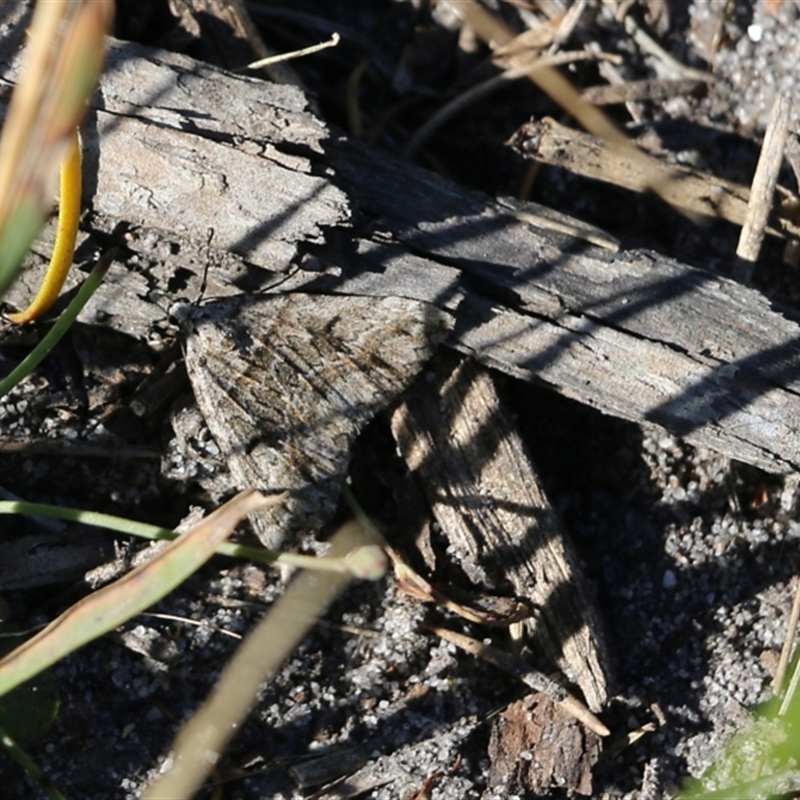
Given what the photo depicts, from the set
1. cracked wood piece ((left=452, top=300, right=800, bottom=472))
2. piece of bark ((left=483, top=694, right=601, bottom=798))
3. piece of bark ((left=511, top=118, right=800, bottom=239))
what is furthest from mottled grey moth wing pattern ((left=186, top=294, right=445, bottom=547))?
piece of bark ((left=511, top=118, right=800, bottom=239))

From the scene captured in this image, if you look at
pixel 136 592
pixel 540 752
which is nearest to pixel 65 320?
pixel 136 592

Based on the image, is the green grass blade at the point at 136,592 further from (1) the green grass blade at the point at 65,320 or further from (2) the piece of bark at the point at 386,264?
(2) the piece of bark at the point at 386,264

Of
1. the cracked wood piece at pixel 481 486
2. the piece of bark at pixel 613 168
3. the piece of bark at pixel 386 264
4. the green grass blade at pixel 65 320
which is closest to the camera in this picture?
the green grass blade at pixel 65 320

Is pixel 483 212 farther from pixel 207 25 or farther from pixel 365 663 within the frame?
pixel 365 663

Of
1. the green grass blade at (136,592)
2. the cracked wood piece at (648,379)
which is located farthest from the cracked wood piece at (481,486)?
the green grass blade at (136,592)

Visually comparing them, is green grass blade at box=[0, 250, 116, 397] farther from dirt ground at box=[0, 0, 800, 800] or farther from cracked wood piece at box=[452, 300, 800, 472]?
cracked wood piece at box=[452, 300, 800, 472]

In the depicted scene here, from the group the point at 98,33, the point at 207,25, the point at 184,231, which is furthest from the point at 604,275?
the point at 98,33
